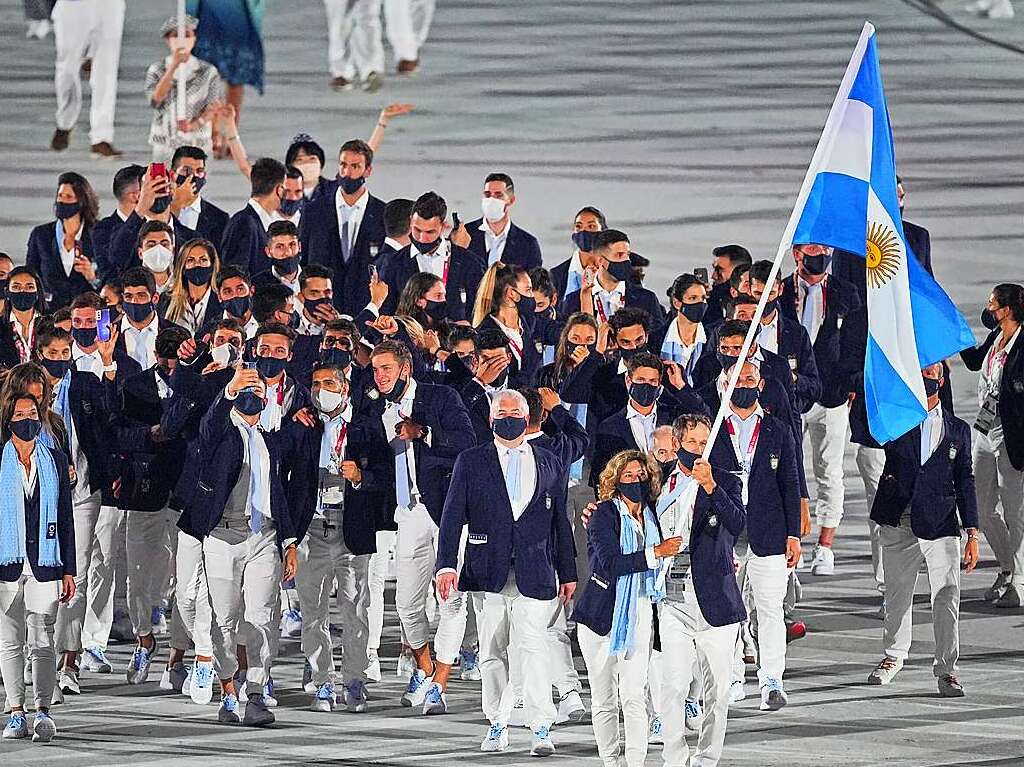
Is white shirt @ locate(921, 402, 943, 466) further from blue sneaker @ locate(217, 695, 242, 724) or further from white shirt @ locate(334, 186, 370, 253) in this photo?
white shirt @ locate(334, 186, 370, 253)

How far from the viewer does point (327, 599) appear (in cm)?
1104

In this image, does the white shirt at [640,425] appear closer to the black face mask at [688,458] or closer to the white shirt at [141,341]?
the black face mask at [688,458]

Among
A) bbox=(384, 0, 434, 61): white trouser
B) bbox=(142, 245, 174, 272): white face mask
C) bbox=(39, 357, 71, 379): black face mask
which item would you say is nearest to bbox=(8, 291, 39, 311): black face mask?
bbox=(142, 245, 174, 272): white face mask

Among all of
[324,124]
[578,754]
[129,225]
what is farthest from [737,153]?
[578,754]

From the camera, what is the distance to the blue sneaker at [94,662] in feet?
38.5

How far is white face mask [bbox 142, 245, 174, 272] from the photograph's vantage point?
41.8 ft

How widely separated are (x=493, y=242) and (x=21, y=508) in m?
4.15

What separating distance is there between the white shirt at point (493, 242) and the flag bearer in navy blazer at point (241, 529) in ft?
10.3

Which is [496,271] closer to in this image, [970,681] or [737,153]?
[970,681]

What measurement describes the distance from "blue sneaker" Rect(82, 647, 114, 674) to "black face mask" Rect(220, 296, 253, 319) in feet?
6.08

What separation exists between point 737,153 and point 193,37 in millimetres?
4081

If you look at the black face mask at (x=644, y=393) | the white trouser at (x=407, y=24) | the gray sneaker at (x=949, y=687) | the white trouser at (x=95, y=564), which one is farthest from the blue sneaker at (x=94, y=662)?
the white trouser at (x=407, y=24)

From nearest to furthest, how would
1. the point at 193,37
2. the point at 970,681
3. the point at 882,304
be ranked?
the point at 882,304 → the point at 970,681 → the point at 193,37

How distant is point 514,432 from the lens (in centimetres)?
1041
